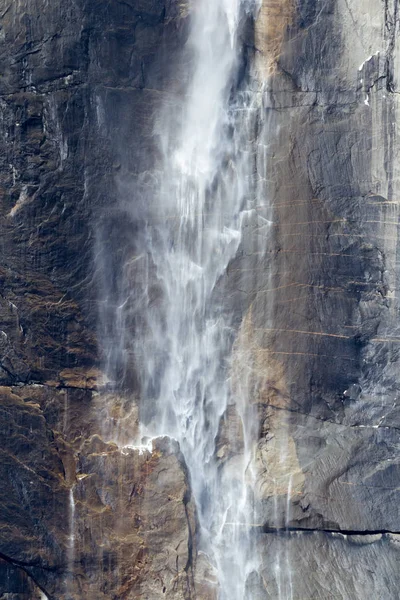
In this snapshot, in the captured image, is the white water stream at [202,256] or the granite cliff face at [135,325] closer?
the granite cliff face at [135,325]

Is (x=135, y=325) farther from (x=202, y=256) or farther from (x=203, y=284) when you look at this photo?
(x=202, y=256)

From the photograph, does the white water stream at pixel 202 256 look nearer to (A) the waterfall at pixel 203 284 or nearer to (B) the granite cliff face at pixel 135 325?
(A) the waterfall at pixel 203 284

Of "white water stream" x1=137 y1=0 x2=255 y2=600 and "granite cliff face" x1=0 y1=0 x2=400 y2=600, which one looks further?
"white water stream" x1=137 y1=0 x2=255 y2=600

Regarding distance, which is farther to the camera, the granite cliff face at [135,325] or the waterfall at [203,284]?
the waterfall at [203,284]

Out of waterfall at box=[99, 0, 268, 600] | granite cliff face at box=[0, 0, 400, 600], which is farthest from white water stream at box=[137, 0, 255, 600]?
granite cliff face at box=[0, 0, 400, 600]

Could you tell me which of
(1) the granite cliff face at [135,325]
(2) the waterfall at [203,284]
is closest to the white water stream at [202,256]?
(2) the waterfall at [203,284]

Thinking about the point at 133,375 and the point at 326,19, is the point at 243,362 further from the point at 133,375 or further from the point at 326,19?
the point at 326,19

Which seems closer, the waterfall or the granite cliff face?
the granite cliff face

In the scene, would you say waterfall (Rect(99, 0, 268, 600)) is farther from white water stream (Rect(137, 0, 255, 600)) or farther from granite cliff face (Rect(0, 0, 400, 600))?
granite cliff face (Rect(0, 0, 400, 600))
